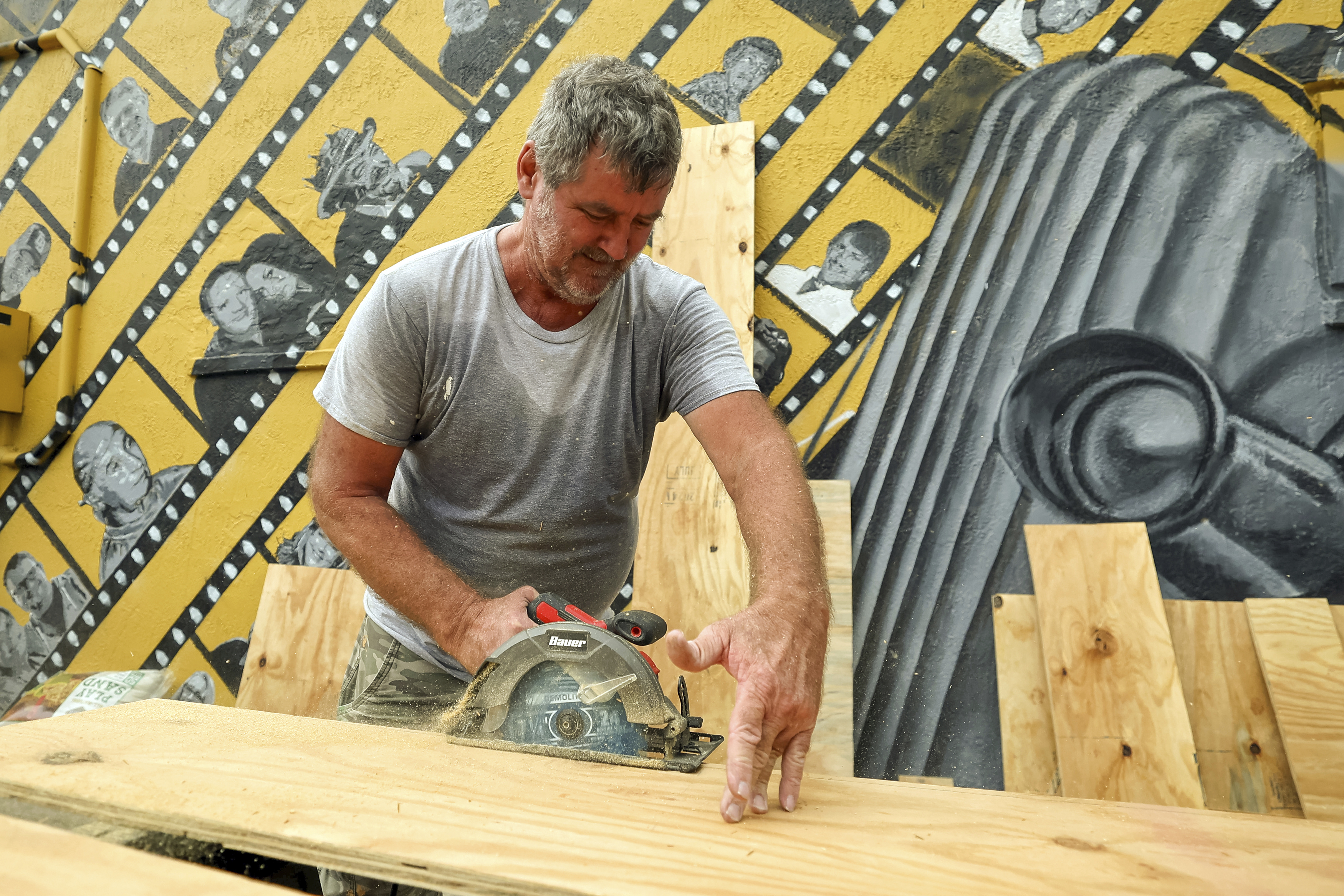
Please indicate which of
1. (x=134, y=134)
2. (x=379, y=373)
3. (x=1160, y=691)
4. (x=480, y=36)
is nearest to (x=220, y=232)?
(x=134, y=134)

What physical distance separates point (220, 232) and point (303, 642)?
1.71m

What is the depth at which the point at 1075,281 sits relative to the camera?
2.30 m

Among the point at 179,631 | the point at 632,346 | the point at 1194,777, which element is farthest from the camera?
the point at 179,631

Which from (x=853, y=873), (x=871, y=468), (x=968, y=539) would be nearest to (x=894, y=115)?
(x=871, y=468)

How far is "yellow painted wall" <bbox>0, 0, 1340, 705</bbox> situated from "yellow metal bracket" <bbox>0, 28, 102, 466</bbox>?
0.14 ft

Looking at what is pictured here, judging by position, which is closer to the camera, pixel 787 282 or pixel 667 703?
pixel 667 703

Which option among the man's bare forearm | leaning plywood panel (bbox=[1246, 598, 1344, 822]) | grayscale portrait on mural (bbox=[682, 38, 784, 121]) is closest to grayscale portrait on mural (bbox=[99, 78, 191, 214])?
grayscale portrait on mural (bbox=[682, 38, 784, 121])

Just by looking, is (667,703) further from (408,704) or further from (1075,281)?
(1075,281)

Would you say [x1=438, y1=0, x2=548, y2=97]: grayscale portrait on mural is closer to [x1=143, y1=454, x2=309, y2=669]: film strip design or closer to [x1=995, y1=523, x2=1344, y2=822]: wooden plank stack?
[x1=143, y1=454, x2=309, y2=669]: film strip design

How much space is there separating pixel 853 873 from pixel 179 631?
313 cm

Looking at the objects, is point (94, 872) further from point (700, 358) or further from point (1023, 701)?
point (1023, 701)

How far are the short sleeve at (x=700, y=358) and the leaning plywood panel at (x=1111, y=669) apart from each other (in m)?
1.10

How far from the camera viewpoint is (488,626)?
4.08 ft

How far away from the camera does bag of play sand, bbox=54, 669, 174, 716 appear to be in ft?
8.73
